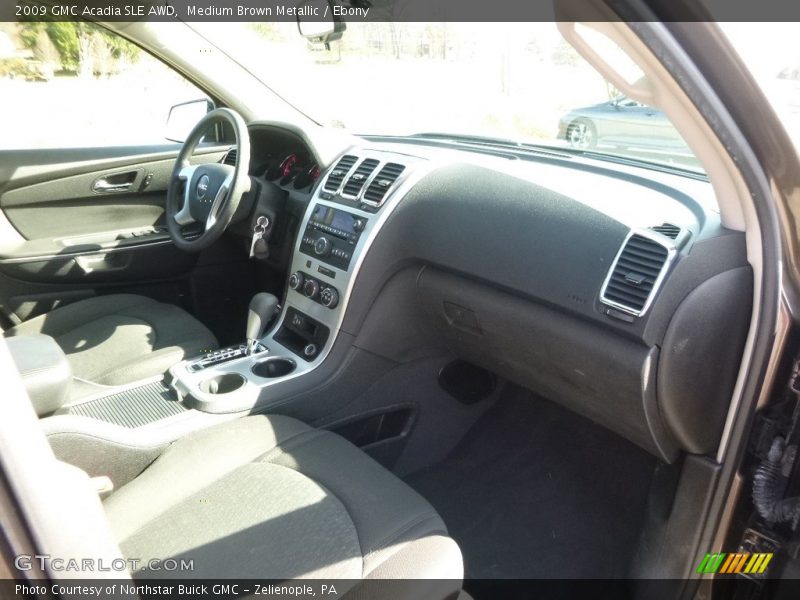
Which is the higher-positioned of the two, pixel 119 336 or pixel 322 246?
pixel 322 246

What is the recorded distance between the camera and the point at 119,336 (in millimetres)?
2389

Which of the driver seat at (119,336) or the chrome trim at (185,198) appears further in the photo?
the chrome trim at (185,198)

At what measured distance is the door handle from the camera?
291cm

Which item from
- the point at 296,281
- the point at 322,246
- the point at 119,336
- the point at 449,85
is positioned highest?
the point at 449,85

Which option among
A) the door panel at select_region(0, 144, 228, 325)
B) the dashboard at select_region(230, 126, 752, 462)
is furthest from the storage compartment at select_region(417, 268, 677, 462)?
the door panel at select_region(0, 144, 228, 325)

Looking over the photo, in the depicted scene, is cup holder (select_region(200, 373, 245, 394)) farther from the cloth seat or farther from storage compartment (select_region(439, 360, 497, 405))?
storage compartment (select_region(439, 360, 497, 405))

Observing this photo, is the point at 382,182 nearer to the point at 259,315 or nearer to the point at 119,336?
the point at 259,315

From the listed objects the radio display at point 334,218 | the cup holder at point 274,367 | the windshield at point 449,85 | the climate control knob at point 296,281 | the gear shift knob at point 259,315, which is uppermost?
the windshield at point 449,85

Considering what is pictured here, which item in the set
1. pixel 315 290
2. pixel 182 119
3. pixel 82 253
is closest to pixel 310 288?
pixel 315 290

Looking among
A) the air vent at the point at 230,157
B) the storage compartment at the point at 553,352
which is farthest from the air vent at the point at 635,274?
the air vent at the point at 230,157

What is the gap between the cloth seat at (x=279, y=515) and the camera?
Result: 1271 millimetres

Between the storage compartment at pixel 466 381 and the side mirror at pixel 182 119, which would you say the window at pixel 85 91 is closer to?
the side mirror at pixel 182 119

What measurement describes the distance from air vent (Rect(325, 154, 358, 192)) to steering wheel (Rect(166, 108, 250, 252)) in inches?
12.0

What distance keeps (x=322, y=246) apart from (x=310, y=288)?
164 mm
